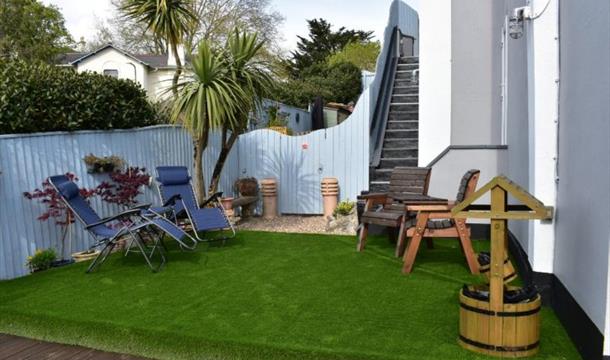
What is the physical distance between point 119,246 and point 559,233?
197 inches

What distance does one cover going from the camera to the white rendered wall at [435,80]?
7031 mm

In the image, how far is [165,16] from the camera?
7.73m

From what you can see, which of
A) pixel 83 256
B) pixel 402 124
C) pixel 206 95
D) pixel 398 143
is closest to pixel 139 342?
pixel 83 256

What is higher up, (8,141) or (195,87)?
(195,87)

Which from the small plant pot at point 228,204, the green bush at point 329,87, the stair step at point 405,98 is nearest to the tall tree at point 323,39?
the green bush at point 329,87

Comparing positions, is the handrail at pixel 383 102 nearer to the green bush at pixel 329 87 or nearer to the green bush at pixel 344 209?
the green bush at pixel 344 209

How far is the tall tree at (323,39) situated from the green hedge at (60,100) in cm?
2337

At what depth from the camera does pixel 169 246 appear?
6230mm

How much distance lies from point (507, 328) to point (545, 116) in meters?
1.59

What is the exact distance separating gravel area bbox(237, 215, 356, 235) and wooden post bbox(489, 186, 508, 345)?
167 inches

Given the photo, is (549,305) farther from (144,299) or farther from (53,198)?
(53,198)

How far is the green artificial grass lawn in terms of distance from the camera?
3041 mm

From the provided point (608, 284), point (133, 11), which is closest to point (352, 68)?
point (133, 11)

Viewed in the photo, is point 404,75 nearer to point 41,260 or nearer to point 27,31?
point 41,260
